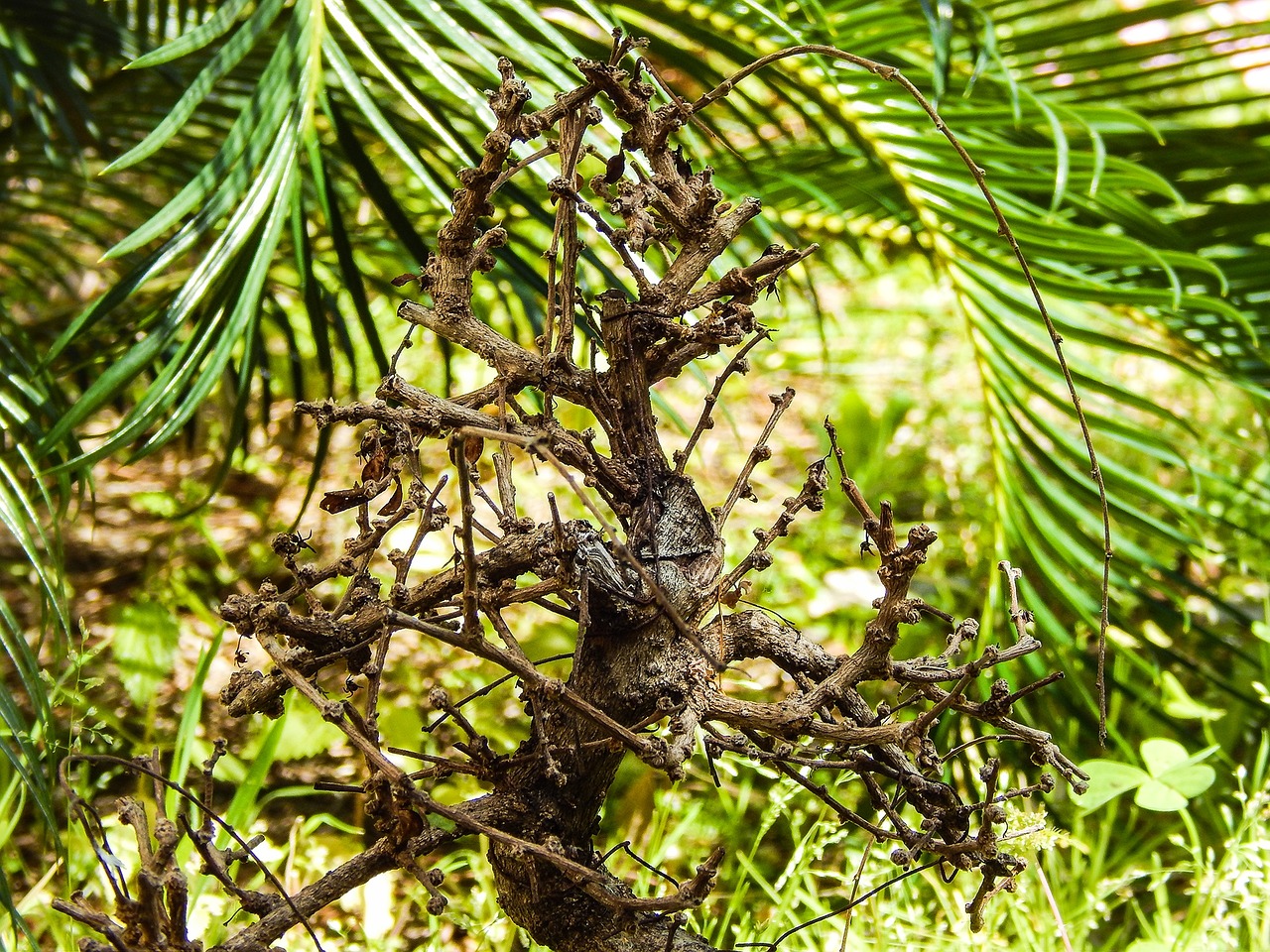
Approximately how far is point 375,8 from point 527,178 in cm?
32

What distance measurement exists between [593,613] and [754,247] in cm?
110

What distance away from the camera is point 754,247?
63.1 inches

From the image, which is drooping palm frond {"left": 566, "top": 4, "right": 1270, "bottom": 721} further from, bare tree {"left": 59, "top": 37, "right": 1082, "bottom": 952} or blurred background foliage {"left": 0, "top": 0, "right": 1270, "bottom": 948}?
bare tree {"left": 59, "top": 37, "right": 1082, "bottom": 952}

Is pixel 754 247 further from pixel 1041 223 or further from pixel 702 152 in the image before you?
pixel 1041 223

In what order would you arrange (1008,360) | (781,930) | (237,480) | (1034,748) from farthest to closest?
(237,480) → (1008,360) → (781,930) → (1034,748)

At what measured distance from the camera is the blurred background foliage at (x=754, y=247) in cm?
92

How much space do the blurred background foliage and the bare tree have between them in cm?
32

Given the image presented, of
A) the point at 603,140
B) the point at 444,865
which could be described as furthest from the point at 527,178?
the point at 444,865

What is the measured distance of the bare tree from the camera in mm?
557

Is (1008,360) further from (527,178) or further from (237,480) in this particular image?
(237,480)

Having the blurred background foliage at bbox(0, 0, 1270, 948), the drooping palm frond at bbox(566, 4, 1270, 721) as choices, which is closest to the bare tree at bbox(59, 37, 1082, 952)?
the blurred background foliage at bbox(0, 0, 1270, 948)

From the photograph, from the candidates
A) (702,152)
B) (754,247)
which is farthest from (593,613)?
(754,247)

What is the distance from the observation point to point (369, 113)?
0.92 meters

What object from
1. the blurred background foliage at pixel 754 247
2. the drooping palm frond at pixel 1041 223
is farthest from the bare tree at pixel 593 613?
the drooping palm frond at pixel 1041 223
